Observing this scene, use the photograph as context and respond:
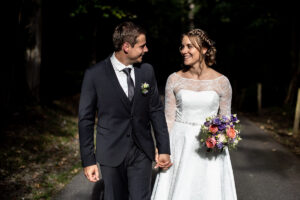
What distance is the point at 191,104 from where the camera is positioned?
11.5 ft

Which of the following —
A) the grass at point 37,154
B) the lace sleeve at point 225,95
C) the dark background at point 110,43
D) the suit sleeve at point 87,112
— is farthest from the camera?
the dark background at point 110,43

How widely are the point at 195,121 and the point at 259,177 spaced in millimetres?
2807

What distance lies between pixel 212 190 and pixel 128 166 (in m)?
1.16

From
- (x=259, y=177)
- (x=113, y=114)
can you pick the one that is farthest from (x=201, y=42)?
(x=259, y=177)

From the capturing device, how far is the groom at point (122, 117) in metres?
2.79

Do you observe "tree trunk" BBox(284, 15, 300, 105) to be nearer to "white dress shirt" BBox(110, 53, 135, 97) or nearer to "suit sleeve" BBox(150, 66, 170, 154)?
"suit sleeve" BBox(150, 66, 170, 154)

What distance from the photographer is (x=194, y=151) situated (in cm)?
365

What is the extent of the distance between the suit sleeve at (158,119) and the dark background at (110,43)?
8.47 metres

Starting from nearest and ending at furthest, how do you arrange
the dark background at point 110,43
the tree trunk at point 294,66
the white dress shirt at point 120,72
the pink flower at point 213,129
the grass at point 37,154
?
the white dress shirt at point 120,72, the pink flower at point 213,129, the grass at point 37,154, the dark background at point 110,43, the tree trunk at point 294,66

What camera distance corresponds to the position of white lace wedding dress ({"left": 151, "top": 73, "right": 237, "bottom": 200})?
3.48 metres

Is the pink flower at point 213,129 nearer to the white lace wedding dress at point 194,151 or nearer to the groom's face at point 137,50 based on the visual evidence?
the white lace wedding dress at point 194,151

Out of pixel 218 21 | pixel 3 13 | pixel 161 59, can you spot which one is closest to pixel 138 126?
pixel 3 13

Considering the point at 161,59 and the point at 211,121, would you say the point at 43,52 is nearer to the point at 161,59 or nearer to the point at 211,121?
the point at 211,121

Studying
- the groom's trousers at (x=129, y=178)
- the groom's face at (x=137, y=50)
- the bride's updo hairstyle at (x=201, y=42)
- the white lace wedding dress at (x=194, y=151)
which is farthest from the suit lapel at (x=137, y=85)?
the bride's updo hairstyle at (x=201, y=42)
